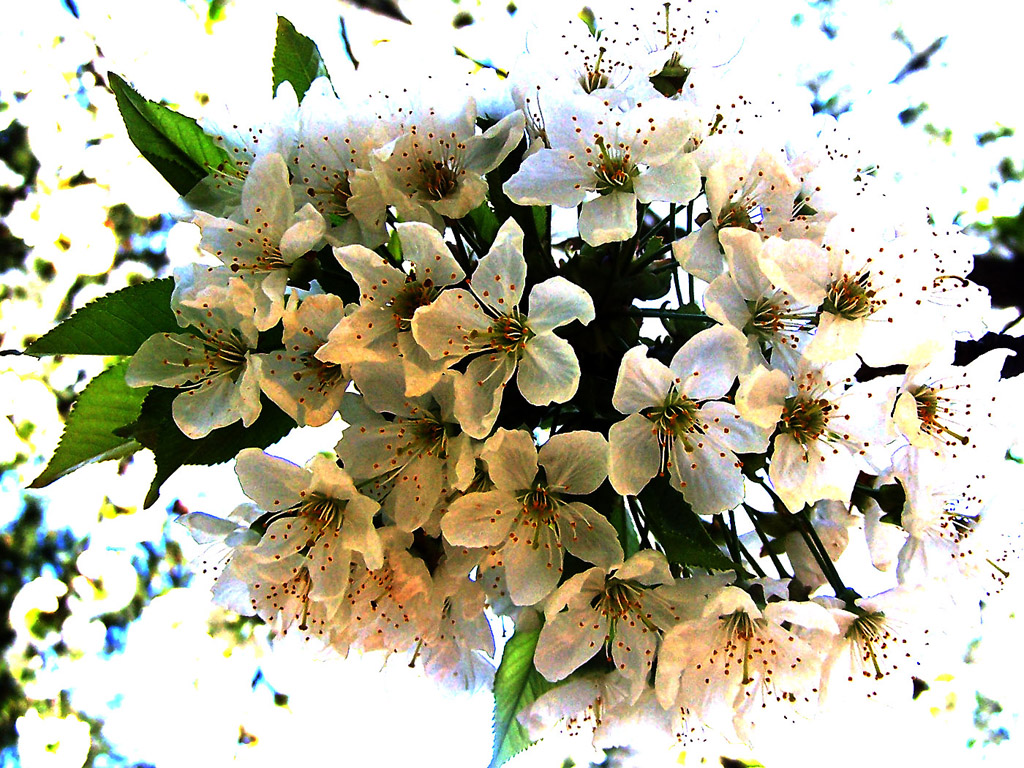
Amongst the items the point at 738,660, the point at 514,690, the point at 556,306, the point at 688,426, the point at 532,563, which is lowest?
the point at 514,690

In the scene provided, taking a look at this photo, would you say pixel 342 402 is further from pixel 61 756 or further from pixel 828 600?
pixel 61 756

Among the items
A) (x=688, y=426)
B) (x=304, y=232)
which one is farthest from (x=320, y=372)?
(x=688, y=426)

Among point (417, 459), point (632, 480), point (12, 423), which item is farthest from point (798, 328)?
point (12, 423)

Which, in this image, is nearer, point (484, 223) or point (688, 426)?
point (688, 426)

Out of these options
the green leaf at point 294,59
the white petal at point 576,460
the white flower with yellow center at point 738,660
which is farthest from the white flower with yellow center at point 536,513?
the green leaf at point 294,59

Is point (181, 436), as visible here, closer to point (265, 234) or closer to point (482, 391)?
point (265, 234)

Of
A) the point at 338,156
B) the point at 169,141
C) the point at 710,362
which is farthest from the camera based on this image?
the point at 169,141

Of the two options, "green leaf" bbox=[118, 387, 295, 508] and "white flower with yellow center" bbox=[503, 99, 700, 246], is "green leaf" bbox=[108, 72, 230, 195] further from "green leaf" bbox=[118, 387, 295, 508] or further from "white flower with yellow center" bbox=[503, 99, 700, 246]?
"white flower with yellow center" bbox=[503, 99, 700, 246]

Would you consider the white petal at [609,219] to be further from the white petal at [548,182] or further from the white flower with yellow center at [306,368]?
the white flower with yellow center at [306,368]
